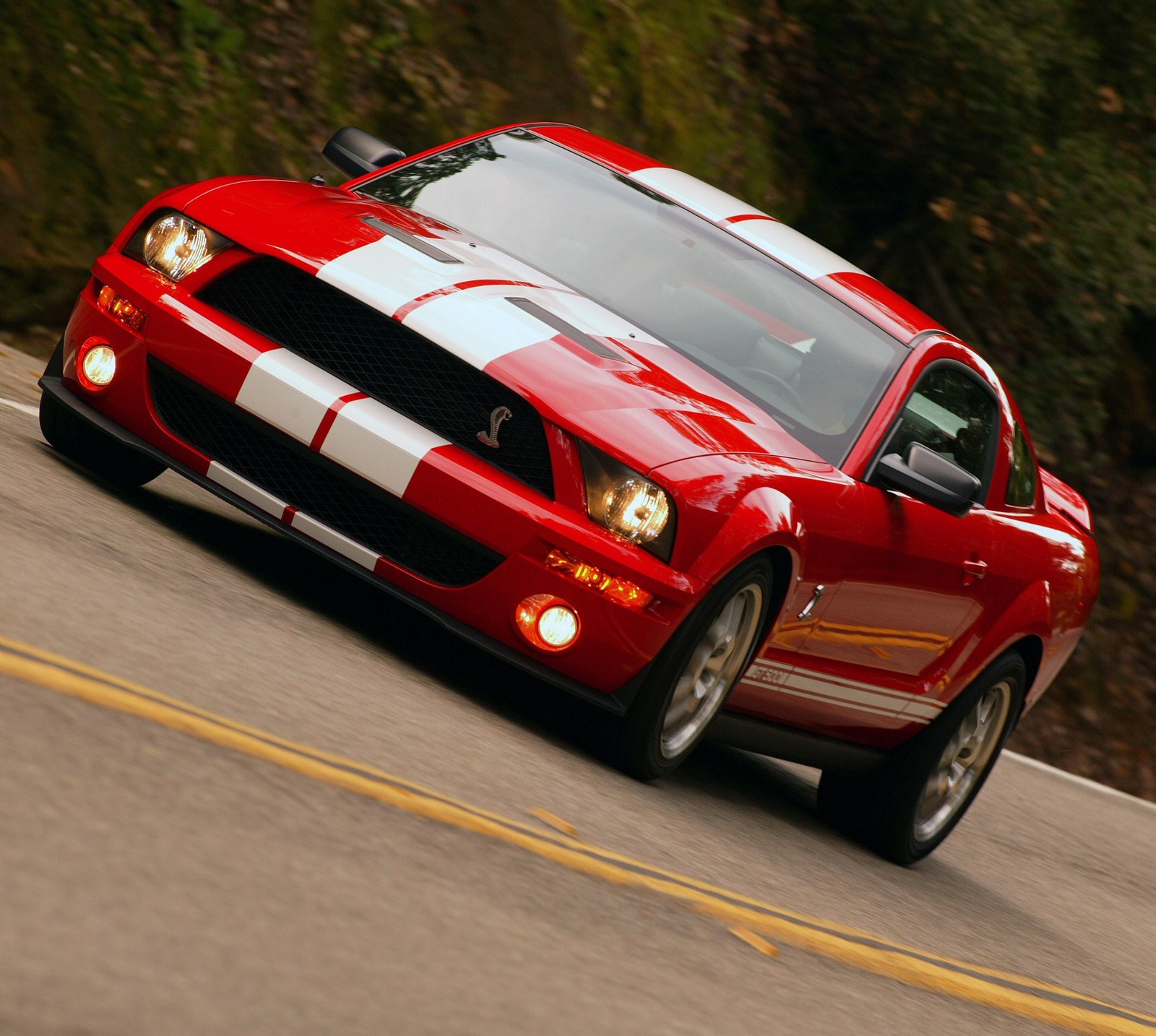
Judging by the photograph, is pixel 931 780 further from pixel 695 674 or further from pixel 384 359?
pixel 384 359

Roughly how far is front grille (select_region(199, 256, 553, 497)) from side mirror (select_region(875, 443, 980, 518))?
1329 mm

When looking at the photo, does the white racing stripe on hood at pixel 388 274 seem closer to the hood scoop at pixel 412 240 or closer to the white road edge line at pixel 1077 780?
the hood scoop at pixel 412 240

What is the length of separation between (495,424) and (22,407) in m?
2.85

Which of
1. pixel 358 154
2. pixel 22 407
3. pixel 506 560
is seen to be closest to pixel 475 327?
pixel 506 560

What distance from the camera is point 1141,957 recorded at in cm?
698

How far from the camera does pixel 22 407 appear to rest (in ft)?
24.1

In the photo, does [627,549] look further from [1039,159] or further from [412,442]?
[1039,159]

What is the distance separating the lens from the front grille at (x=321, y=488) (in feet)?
17.4

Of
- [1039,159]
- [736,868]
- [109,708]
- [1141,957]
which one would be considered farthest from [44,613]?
[1039,159]

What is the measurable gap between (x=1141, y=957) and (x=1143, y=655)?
33.0 feet

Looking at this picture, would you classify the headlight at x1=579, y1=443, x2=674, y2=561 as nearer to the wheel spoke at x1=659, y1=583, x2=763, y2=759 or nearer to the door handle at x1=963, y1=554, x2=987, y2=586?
the wheel spoke at x1=659, y1=583, x2=763, y2=759

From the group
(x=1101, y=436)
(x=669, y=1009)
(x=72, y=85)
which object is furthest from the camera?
(x=1101, y=436)

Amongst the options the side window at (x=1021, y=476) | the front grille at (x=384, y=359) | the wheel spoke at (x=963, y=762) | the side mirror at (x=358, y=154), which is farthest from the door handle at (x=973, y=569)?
the side mirror at (x=358, y=154)

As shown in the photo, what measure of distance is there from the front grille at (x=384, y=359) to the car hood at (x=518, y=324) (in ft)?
0.20
